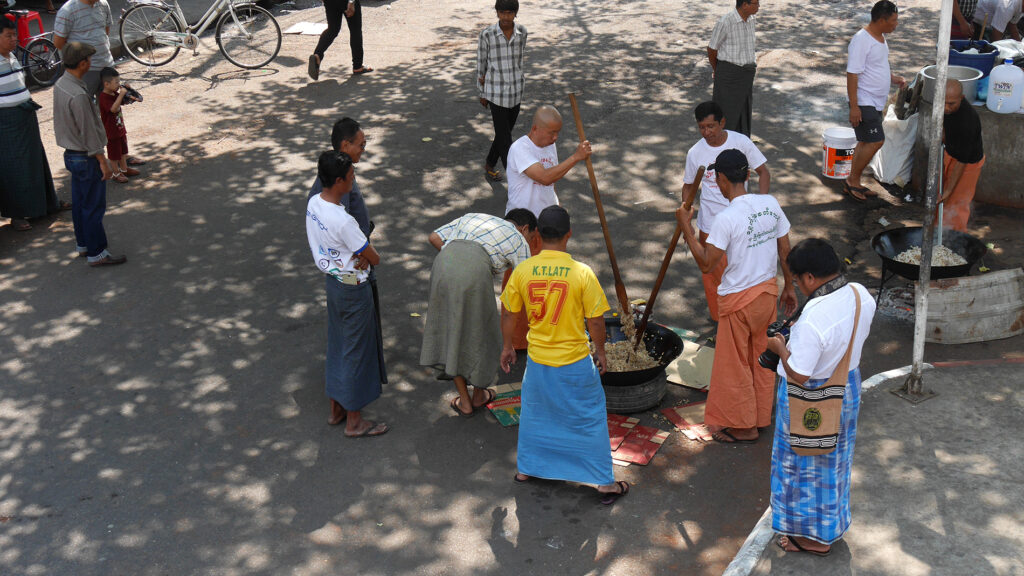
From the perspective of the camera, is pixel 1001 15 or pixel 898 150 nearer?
pixel 898 150

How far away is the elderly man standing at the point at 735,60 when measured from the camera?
8859 millimetres

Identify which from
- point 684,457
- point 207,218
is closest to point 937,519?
point 684,457

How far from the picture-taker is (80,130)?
7871 mm

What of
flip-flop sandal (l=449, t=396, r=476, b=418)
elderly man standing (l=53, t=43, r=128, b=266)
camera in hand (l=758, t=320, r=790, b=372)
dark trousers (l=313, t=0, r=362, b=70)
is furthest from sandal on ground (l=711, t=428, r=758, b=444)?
dark trousers (l=313, t=0, r=362, b=70)

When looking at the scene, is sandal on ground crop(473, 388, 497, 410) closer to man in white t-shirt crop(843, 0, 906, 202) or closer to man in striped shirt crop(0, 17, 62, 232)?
man in white t-shirt crop(843, 0, 906, 202)

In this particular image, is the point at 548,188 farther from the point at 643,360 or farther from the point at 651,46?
the point at 651,46

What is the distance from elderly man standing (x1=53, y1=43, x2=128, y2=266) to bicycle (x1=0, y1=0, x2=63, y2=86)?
4482 millimetres

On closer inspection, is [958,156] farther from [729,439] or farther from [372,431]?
[372,431]

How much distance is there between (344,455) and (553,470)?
140 cm

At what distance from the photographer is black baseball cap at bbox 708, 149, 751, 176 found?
549cm

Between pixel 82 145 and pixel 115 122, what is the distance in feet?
5.84

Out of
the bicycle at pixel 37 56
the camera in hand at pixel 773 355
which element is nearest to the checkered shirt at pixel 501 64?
the camera in hand at pixel 773 355

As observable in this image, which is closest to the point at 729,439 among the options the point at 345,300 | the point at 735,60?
the point at 345,300

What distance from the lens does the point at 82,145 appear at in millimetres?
7887
